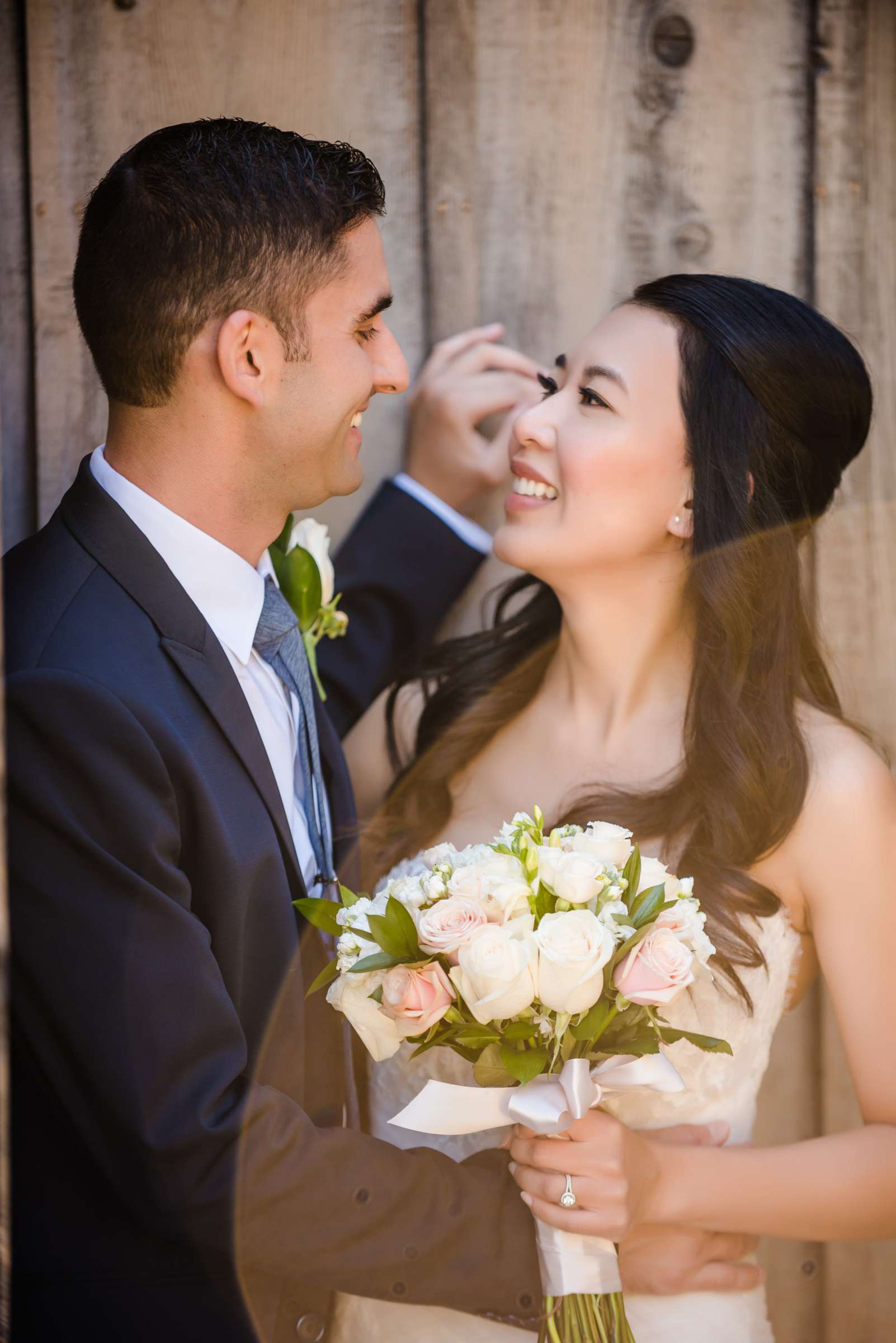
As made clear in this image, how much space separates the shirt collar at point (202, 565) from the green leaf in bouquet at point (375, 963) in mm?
584

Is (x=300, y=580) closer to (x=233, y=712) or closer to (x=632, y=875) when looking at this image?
(x=233, y=712)


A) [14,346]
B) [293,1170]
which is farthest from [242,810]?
[14,346]

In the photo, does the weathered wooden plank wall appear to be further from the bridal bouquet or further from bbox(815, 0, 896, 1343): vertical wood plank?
the bridal bouquet

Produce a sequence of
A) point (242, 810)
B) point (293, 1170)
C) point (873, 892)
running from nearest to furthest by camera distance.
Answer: point (293, 1170) < point (242, 810) < point (873, 892)

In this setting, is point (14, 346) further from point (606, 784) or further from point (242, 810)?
point (606, 784)

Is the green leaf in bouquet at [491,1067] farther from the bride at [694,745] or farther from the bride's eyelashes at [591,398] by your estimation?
the bride's eyelashes at [591,398]

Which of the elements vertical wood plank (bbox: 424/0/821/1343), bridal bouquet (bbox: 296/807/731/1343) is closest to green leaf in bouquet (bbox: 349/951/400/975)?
bridal bouquet (bbox: 296/807/731/1343)

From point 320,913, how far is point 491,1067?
33cm

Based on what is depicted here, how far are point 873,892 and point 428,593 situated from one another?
1157 millimetres

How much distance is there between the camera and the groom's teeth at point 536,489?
2.37 m

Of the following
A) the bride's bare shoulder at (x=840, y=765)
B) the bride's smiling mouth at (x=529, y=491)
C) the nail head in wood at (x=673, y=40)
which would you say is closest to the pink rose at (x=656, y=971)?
the bride's bare shoulder at (x=840, y=765)

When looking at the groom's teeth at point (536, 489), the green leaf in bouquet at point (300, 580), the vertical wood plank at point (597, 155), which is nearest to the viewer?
the green leaf in bouquet at point (300, 580)

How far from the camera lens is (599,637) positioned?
2498 mm

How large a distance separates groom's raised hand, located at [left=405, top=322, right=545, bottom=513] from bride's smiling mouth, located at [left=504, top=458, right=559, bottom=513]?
0.65ft
